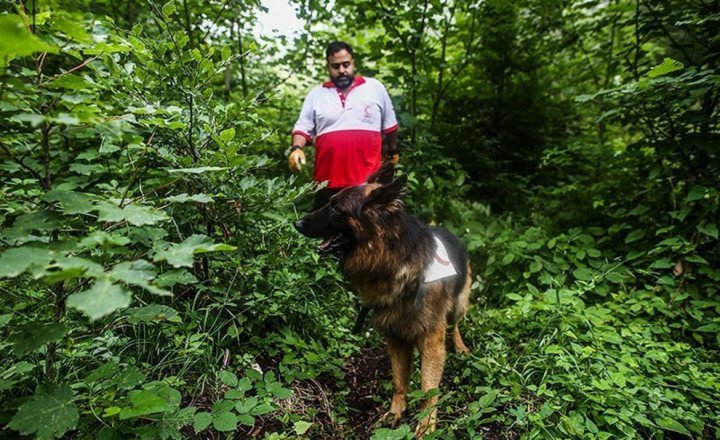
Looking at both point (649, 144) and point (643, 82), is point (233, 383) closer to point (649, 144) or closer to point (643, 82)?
point (643, 82)

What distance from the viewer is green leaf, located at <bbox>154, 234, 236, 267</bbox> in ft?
3.64

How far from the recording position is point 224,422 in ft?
6.26

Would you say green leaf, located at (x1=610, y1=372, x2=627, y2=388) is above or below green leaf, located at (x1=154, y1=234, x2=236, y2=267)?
below

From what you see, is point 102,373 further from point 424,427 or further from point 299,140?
point 299,140

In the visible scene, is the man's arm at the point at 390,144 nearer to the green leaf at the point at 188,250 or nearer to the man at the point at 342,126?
the man at the point at 342,126

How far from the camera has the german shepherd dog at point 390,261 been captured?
8.58 ft

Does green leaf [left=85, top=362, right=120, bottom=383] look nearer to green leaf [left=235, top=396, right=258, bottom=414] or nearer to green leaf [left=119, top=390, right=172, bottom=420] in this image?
green leaf [left=119, top=390, right=172, bottom=420]

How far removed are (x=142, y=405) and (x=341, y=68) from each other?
3.25 meters

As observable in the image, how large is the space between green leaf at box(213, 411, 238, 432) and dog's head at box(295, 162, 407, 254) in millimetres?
1148

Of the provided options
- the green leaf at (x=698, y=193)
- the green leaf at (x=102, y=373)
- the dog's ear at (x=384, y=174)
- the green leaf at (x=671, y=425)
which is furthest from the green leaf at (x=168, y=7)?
the green leaf at (x=698, y=193)

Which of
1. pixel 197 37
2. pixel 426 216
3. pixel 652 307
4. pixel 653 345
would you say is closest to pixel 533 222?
pixel 426 216

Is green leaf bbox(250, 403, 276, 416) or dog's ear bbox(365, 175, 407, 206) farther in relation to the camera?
dog's ear bbox(365, 175, 407, 206)

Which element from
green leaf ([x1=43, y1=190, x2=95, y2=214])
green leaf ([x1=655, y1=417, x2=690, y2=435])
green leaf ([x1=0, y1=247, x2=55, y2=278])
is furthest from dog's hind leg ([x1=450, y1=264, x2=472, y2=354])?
green leaf ([x1=0, y1=247, x2=55, y2=278])

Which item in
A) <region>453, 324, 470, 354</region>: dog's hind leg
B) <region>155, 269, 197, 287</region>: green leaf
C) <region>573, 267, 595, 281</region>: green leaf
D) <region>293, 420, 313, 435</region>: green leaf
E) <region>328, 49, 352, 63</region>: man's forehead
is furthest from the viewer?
<region>328, 49, 352, 63</region>: man's forehead
